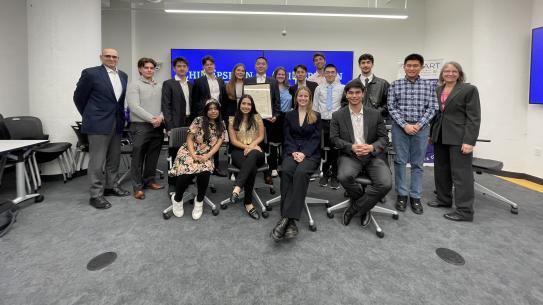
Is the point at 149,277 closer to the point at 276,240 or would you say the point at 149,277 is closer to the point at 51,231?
the point at 276,240

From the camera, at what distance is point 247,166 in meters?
2.70

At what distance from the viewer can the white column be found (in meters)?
3.72

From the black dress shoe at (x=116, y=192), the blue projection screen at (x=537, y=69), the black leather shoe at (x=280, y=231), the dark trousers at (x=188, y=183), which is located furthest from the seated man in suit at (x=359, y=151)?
the blue projection screen at (x=537, y=69)

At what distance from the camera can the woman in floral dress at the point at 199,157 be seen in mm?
2666

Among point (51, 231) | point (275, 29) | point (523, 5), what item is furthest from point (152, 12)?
point (523, 5)

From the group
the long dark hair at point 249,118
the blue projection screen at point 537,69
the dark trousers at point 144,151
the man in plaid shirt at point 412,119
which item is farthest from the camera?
the blue projection screen at point 537,69

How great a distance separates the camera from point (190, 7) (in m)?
5.02

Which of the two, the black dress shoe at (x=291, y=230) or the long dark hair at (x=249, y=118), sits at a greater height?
the long dark hair at (x=249, y=118)

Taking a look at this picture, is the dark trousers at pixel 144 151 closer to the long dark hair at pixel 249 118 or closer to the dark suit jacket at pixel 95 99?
the dark suit jacket at pixel 95 99

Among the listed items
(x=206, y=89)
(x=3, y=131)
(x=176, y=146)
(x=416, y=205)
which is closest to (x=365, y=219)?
(x=416, y=205)

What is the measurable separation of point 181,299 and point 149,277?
334mm

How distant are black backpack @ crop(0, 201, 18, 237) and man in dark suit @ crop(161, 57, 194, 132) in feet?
5.44

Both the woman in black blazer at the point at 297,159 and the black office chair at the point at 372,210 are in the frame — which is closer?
the woman in black blazer at the point at 297,159

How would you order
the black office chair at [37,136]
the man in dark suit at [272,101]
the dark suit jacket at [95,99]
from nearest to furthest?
the dark suit jacket at [95,99]
the man in dark suit at [272,101]
the black office chair at [37,136]
